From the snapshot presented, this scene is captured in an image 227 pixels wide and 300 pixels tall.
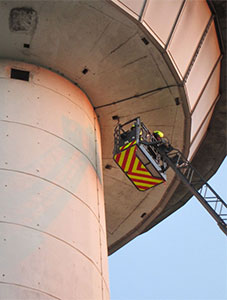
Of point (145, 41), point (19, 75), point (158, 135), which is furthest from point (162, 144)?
point (19, 75)

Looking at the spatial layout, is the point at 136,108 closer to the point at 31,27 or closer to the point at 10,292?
the point at 31,27

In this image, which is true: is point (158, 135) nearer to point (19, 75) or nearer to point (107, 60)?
point (107, 60)

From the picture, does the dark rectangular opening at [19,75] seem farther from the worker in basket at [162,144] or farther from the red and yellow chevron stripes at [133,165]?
the worker in basket at [162,144]

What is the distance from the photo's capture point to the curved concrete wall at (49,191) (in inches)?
Result: 434

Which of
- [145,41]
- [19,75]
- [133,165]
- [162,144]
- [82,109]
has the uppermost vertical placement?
[145,41]

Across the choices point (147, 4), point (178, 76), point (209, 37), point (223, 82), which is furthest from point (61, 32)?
point (223, 82)

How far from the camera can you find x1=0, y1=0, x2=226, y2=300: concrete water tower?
1159 centimetres

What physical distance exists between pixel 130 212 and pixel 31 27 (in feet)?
24.2

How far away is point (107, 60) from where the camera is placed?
1546 cm

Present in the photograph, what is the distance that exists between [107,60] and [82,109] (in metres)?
1.42

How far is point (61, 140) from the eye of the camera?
13906mm

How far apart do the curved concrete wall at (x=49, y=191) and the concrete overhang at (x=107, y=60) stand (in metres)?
0.50

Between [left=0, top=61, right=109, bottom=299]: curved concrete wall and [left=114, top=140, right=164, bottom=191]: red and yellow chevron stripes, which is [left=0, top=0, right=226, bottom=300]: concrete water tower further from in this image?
[left=114, top=140, right=164, bottom=191]: red and yellow chevron stripes

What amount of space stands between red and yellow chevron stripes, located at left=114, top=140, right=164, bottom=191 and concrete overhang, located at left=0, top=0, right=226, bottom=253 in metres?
1.93
